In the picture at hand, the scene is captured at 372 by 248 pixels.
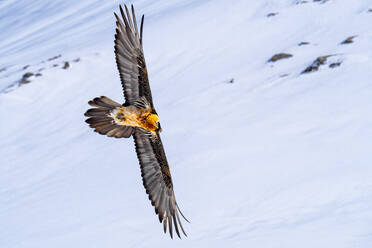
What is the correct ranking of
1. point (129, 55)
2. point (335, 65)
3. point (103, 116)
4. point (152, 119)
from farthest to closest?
point (335, 65) < point (129, 55) < point (152, 119) < point (103, 116)

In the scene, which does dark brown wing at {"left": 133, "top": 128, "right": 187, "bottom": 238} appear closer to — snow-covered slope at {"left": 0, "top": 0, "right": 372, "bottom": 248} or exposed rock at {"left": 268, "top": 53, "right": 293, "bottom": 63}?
snow-covered slope at {"left": 0, "top": 0, "right": 372, "bottom": 248}

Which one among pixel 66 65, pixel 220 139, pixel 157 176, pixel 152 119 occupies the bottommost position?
pixel 220 139

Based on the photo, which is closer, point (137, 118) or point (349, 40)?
point (137, 118)

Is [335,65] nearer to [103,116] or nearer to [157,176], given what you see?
[157,176]

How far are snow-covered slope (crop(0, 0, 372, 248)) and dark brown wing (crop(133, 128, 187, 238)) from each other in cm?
297

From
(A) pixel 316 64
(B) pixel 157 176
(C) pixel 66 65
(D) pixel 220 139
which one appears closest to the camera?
(B) pixel 157 176

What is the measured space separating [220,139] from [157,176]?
10.1 metres

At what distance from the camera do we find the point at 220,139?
15.9 m

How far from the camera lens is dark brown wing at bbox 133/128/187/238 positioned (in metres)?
5.77

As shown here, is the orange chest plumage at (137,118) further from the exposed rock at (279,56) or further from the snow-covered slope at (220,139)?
the exposed rock at (279,56)

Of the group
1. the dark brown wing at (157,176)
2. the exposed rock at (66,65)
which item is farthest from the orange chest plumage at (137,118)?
the exposed rock at (66,65)

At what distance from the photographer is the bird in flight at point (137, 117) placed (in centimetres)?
488

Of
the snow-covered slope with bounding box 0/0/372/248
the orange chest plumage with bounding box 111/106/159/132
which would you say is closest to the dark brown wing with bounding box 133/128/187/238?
the orange chest plumage with bounding box 111/106/159/132

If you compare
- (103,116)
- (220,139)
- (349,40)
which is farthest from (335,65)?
(103,116)
